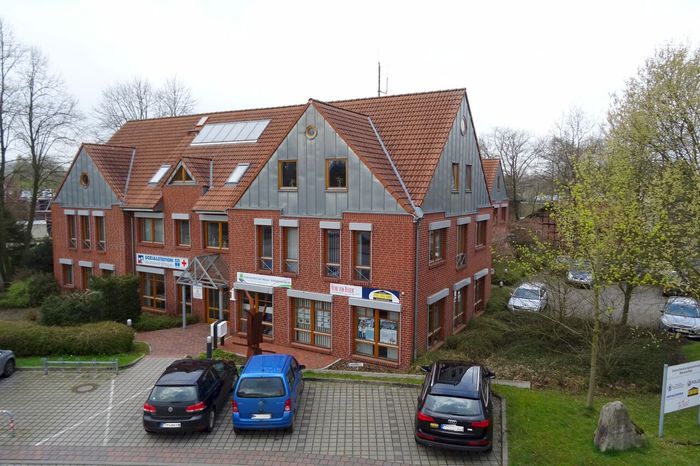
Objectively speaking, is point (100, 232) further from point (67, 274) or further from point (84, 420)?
point (84, 420)

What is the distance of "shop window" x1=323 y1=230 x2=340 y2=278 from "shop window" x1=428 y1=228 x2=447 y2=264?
3.18 meters

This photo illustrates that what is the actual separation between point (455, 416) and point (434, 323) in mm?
7770

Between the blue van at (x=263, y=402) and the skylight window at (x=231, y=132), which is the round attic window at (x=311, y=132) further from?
the blue van at (x=263, y=402)

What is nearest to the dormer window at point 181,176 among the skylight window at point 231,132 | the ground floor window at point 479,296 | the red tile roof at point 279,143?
the red tile roof at point 279,143

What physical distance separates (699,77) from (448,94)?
8.08 m

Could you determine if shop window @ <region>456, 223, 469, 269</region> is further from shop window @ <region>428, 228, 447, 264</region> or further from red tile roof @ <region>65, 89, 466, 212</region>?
red tile roof @ <region>65, 89, 466, 212</region>

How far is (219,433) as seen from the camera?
11711 mm

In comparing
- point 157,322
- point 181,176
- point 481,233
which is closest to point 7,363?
point 157,322

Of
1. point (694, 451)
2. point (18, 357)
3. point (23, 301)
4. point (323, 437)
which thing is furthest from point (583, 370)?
point (23, 301)

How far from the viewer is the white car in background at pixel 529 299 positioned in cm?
2211

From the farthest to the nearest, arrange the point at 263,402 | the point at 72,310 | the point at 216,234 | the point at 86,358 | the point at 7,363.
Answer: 1. the point at 216,234
2. the point at 72,310
3. the point at 86,358
4. the point at 7,363
5. the point at 263,402

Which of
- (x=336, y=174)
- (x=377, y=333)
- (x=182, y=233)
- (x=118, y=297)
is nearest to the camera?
(x=377, y=333)

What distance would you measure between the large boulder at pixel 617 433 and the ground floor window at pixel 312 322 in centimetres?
930

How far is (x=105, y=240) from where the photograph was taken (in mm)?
25078
